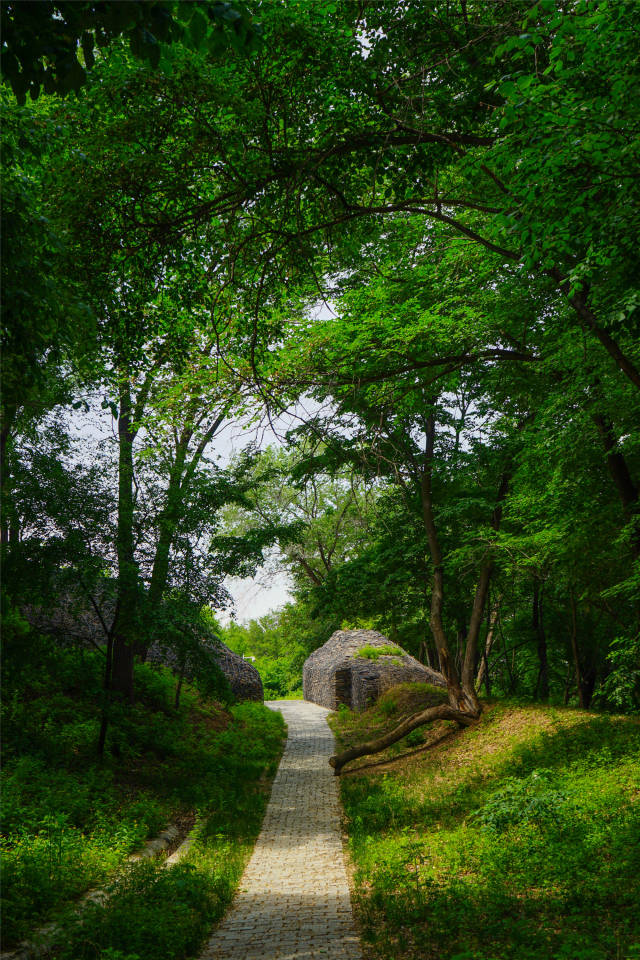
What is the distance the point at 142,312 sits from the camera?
6379 mm

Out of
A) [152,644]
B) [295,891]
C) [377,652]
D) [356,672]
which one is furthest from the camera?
[377,652]

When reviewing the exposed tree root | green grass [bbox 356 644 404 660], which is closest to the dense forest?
the exposed tree root

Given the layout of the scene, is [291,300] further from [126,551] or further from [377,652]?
[377,652]

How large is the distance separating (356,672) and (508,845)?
595 inches

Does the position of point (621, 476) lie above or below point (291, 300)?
below

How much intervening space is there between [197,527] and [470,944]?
8733 millimetres

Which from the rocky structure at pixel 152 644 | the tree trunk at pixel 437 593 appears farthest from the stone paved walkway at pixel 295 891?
the tree trunk at pixel 437 593

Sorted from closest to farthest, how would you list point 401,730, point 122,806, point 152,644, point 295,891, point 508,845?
A: 1. point 295,891
2. point 508,845
3. point 122,806
4. point 401,730
5. point 152,644

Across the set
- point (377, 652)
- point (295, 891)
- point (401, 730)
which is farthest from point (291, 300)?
point (377, 652)

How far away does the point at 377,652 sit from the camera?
22.0 metres

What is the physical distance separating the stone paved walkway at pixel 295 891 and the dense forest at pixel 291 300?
699mm

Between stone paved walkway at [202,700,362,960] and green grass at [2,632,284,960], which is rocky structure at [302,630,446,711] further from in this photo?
stone paved walkway at [202,700,362,960]

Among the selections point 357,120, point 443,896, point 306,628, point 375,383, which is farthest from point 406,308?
point 306,628

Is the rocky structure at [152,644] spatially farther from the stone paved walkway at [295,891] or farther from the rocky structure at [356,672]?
the rocky structure at [356,672]
